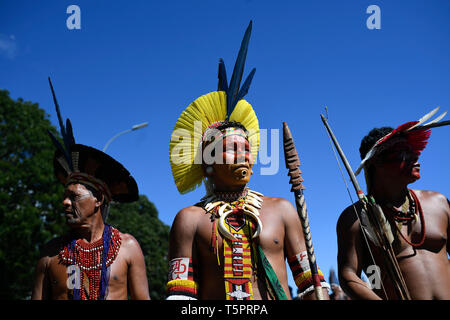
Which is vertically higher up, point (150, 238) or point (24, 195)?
point (150, 238)

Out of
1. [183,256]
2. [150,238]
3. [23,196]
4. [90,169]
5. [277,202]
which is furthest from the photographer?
[150,238]

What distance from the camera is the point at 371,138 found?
428 centimetres

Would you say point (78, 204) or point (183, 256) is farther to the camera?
point (78, 204)

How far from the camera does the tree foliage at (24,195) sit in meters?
13.0

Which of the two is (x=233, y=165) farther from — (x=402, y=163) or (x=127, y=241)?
(x=402, y=163)

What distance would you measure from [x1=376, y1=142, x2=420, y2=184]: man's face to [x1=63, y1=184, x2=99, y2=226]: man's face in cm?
300

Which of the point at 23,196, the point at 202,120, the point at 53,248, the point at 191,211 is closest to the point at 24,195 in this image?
the point at 23,196

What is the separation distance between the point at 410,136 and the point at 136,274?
3.02 metres

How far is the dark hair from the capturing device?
4223mm

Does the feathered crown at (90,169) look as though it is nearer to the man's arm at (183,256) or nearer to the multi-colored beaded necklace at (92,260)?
the multi-colored beaded necklace at (92,260)

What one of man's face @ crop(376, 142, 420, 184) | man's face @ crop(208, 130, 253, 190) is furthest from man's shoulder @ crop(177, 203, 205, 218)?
man's face @ crop(376, 142, 420, 184)

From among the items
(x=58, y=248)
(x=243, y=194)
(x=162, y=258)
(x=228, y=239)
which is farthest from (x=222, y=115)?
(x=162, y=258)
